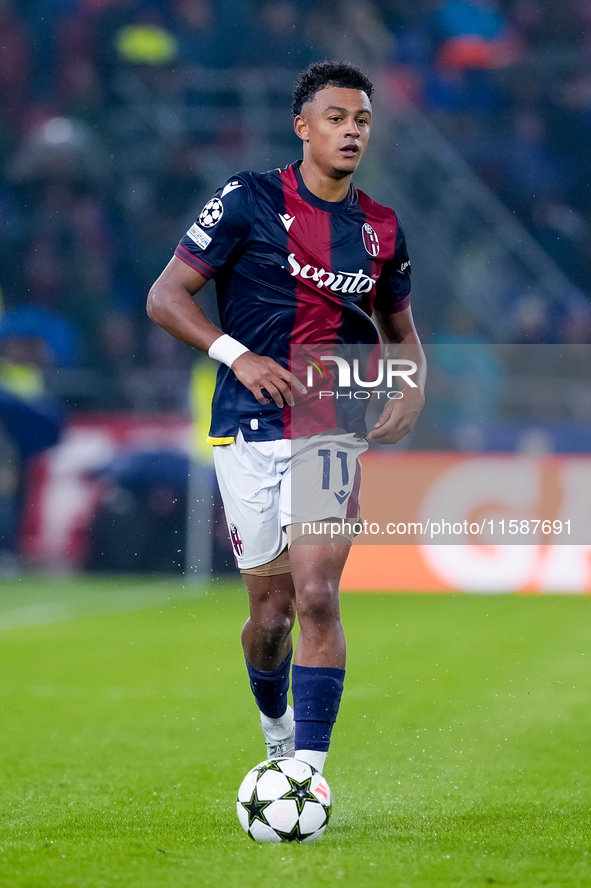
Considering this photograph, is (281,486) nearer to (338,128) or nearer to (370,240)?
(370,240)

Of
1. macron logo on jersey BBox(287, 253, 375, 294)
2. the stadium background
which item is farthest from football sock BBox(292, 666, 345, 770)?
the stadium background

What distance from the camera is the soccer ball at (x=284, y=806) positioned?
8.93 feet

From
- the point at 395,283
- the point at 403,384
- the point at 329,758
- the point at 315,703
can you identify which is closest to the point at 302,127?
the point at 395,283

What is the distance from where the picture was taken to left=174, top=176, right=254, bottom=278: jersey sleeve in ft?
10.6

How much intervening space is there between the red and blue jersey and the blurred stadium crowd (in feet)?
22.5

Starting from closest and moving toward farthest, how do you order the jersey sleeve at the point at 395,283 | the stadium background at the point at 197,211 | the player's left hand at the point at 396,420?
the player's left hand at the point at 396,420, the jersey sleeve at the point at 395,283, the stadium background at the point at 197,211

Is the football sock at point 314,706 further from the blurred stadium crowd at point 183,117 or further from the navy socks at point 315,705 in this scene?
the blurred stadium crowd at point 183,117

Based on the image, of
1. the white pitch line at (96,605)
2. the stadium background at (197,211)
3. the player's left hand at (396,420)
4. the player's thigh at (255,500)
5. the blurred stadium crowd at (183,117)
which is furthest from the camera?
the blurred stadium crowd at (183,117)

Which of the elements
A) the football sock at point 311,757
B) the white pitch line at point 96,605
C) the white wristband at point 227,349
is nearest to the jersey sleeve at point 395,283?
the white wristband at point 227,349

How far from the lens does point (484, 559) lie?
8070 millimetres

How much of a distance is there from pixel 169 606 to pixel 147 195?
15.1 ft

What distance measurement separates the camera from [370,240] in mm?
3352

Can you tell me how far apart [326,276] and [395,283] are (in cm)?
31

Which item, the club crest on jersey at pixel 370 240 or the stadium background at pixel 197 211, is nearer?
the club crest on jersey at pixel 370 240
